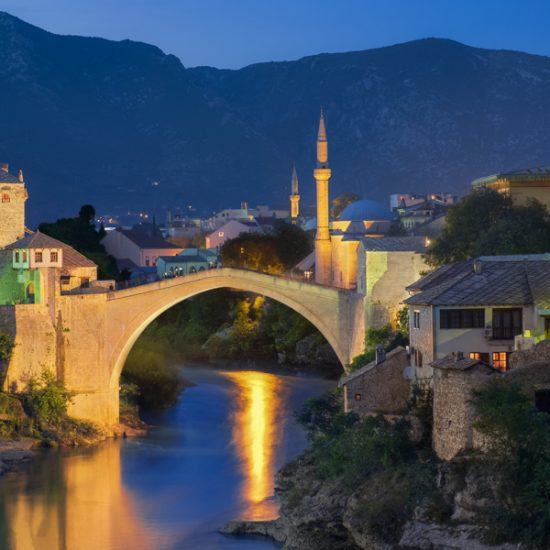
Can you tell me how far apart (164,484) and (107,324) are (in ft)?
31.1

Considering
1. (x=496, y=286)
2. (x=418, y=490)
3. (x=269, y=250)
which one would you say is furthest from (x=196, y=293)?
(x=269, y=250)

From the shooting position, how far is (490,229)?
47094 millimetres

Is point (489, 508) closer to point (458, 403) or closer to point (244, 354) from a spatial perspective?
point (458, 403)

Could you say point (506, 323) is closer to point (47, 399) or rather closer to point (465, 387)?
point (465, 387)

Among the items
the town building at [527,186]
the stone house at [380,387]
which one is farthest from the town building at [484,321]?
the town building at [527,186]

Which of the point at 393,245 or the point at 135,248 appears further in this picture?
the point at 135,248

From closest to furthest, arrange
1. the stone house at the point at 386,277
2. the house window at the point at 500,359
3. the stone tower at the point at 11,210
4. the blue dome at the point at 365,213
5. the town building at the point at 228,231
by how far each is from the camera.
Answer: the house window at the point at 500,359 → the stone house at the point at 386,277 → the stone tower at the point at 11,210 → the blue dome at the point at 365,213 → the town building at the point at 228,231

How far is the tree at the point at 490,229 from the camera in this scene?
149ft

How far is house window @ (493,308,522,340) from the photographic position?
3281 cm

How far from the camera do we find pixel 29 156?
17625cm

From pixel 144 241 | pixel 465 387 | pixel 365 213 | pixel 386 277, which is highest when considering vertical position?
pixel 365 213

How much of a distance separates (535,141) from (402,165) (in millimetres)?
19538

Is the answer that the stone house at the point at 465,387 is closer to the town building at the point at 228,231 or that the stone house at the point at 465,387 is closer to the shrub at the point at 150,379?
the shrub at the point at 150,379

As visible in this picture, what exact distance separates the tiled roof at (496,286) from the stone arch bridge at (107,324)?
13840 mm
